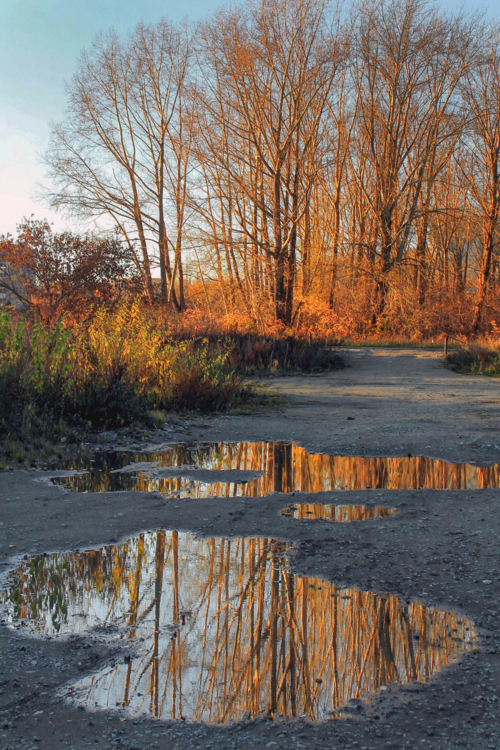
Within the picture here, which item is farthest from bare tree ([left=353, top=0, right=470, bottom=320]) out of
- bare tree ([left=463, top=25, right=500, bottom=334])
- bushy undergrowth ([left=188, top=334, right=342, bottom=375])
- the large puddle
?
the large puddle

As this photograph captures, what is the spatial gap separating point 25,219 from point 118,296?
3477mm

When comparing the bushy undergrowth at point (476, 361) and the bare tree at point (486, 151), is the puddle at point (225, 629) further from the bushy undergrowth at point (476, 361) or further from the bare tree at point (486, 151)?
the bare tree at point (486, 151)

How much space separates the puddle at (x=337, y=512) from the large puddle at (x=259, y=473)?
0.51 metres

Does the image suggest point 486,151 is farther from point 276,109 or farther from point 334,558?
point 334,558

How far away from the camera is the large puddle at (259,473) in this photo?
5.55 m

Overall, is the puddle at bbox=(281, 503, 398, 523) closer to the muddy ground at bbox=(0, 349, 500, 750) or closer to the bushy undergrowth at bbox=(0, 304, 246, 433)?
the muddy ground at bbox=(0, 349, 500, 750)

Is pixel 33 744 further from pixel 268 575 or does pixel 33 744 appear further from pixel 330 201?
pixel 330 201

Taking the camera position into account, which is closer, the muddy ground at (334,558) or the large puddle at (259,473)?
the muddy ground at (334,558)

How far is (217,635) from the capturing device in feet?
9.39

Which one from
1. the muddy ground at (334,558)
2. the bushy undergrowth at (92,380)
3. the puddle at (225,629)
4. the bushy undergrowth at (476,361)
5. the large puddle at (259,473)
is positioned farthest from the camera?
the bushy undergrowth at (476,361)

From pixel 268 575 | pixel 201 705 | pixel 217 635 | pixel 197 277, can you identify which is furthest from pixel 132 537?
pixel 197 277

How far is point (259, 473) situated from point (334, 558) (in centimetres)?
238

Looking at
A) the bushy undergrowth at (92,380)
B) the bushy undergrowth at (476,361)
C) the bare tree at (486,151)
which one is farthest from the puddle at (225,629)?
the bare tree at (486,151)

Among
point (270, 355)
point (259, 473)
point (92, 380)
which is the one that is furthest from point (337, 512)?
point (270, 355)
